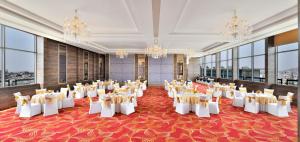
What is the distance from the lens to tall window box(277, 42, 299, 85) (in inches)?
296

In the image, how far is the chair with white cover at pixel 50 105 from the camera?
5.55 metres

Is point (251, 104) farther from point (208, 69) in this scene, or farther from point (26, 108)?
point (208, 69)

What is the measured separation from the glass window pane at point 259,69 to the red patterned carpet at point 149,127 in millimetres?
4123

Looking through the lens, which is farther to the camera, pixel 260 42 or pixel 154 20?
pixel 260 42

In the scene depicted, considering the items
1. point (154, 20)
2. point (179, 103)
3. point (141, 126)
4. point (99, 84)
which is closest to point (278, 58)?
point (179, 103)

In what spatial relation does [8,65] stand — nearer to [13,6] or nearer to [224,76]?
[13,6]

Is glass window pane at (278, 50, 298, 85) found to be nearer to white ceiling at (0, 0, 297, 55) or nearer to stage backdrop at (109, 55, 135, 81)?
white ceiling at (0, 0, 297, 55)

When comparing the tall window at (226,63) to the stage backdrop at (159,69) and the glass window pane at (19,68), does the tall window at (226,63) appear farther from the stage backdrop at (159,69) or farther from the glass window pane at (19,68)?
the glass window pane at (19,68)

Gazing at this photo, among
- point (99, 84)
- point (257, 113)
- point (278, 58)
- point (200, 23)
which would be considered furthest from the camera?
point (99, 84)

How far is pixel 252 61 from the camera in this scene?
1052cm

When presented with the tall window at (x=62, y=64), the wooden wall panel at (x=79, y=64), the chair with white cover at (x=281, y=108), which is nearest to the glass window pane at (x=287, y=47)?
the chair with white cover at (x=281, y=108)

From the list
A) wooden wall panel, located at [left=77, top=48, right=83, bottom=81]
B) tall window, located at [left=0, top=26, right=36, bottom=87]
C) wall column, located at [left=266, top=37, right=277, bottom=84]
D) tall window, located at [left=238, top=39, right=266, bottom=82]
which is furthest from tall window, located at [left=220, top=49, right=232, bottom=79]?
tall window, located at [left=0, top=26, right=36, bottom=87]

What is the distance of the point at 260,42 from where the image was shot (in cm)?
960

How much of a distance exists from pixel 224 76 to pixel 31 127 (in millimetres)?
14120
